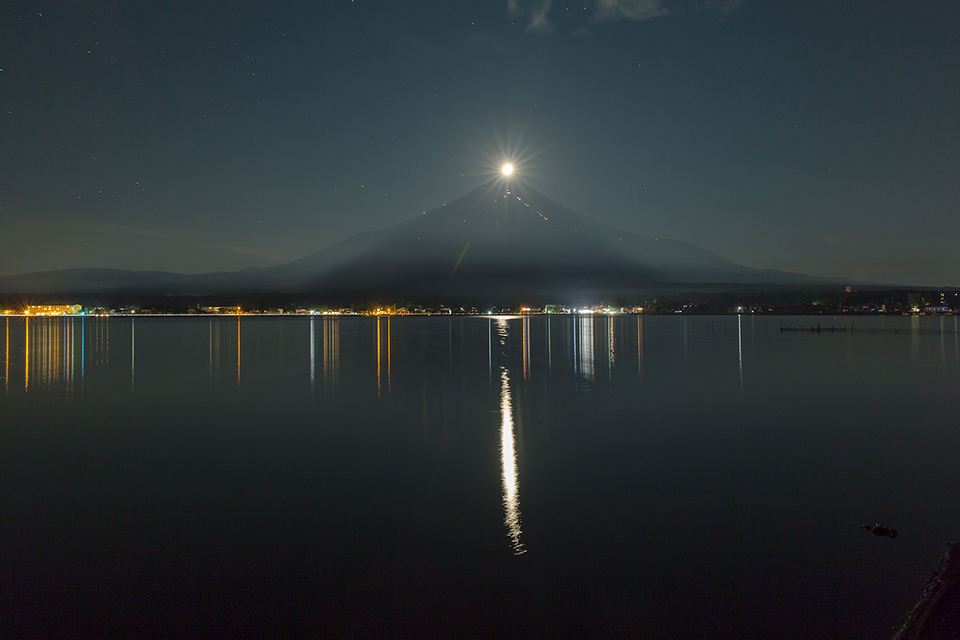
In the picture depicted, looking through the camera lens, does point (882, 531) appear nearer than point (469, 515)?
Yes

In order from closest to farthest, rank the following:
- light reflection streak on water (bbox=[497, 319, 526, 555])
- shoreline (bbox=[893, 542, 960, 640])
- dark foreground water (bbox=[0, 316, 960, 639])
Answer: shoreline (bbox=[893, 542, 960, 640]) < dark foreground water (bbox=[0, 316, 960, 639]) < light reflection streak on water (bbox=[497, 319, 526, 555])

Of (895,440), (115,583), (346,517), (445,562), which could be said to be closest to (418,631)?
(445,562)

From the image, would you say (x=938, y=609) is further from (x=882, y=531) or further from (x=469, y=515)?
(x=469, y=515)

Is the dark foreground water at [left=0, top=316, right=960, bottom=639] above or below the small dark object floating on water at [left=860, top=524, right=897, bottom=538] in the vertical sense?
above

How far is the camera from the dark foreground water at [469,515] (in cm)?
547

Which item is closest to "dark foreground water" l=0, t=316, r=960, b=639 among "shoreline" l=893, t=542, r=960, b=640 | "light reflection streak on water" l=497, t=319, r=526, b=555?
"light reflection streak on water" l=497, t=319, r=526, b=555

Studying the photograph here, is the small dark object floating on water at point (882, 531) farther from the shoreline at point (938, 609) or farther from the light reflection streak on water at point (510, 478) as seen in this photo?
the light reflection streak on water at point (510, 478)

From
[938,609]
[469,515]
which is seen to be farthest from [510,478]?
[938,609]

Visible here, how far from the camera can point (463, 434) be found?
12.7 m

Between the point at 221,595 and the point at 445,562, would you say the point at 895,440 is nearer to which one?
the point at 445,562

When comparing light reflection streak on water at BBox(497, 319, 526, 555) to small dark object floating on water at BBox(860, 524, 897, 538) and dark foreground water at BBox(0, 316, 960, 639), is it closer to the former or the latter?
dark foreground water at BBox(0, 316, 960, 639)

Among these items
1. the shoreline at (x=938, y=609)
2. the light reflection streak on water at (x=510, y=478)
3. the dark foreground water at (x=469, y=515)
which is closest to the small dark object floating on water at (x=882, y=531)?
the dark foreground water at (x=469, y=515)

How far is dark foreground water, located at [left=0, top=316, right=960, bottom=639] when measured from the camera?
5.47 meters

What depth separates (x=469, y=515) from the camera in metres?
7.79
